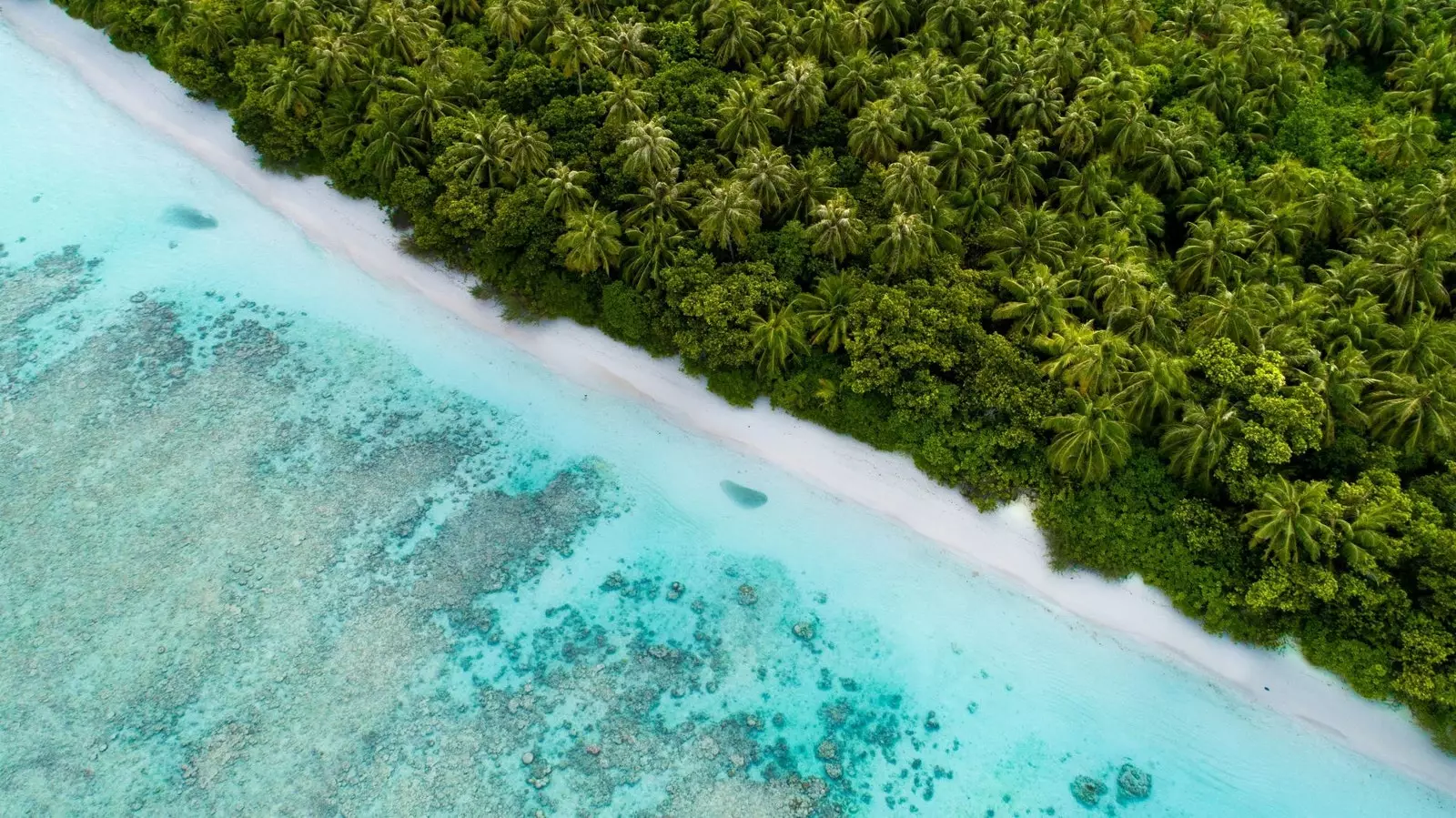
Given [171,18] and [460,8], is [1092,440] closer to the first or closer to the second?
[460,8]

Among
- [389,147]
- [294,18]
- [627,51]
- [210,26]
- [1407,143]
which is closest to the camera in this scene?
[1407,143]

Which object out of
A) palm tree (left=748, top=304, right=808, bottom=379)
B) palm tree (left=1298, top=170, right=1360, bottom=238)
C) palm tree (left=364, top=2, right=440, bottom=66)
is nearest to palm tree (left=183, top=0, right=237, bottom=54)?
palm tree (left=364, top=2, right=440, bottom=66)

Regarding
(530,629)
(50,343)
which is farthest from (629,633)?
(50,343)

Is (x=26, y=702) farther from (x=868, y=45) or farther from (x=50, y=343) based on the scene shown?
(x=868, y=45)

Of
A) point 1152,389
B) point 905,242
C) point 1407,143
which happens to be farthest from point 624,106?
point 1407,143

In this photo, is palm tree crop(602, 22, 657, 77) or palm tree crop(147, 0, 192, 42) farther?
palm tree crop(147, 0, 192, 42)

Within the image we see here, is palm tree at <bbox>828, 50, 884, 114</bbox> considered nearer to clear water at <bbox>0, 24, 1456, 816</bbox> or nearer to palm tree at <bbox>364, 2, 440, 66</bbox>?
clear water at <bbox>0, 24, 1456, 816</bbox>

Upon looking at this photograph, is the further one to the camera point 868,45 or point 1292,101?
point 868,45
